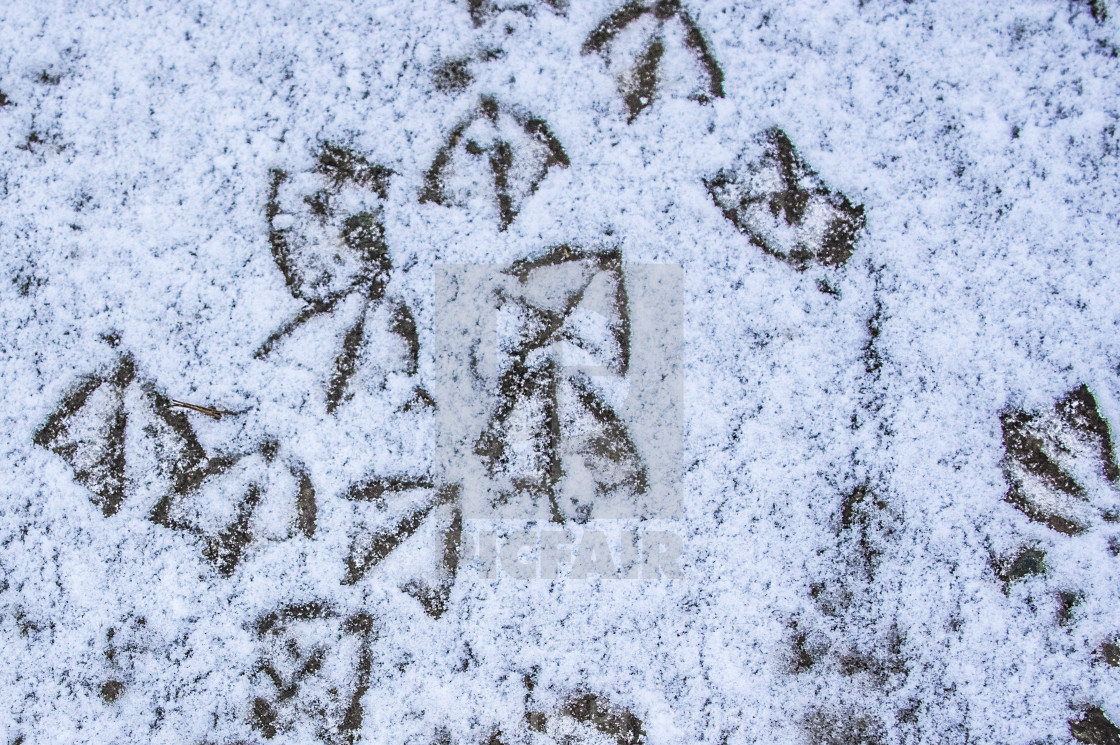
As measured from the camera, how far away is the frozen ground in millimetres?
1068

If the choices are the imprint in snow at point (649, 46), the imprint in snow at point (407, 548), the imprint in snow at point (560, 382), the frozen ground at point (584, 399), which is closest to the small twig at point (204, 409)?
the frozen ground at point (584, 399)

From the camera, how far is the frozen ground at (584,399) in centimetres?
107

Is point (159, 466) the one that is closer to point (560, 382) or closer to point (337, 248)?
point (337, 248)

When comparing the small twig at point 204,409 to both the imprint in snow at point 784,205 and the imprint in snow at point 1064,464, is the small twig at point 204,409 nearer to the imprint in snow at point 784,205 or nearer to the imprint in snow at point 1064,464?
the imprint in snow at point 784,205

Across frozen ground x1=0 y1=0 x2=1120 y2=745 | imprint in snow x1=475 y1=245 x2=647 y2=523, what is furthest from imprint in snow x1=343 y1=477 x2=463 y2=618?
imprint in snow x1=475 y1=245 x2=647 y2=523

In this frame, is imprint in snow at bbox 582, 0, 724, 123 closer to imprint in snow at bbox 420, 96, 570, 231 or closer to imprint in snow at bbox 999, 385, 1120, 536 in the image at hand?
imprint in snow at bbox 420, 96, 570, 231

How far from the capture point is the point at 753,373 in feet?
3.54

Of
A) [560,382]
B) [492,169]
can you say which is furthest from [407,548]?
[492,169]

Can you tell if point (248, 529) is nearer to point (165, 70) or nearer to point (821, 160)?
point (165, 70)

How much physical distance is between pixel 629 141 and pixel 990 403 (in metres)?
0.69

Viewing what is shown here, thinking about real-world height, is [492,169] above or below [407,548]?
above

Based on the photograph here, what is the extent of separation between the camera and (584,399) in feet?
3.56

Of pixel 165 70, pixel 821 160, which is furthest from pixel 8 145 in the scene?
pixel 821 160

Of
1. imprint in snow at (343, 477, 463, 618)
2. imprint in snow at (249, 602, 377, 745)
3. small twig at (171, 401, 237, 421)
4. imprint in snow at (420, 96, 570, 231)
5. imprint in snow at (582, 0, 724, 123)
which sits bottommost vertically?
imprint in snow at (249, 602, 377, 745)
